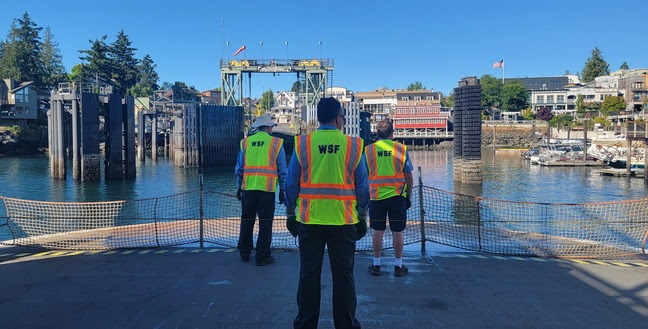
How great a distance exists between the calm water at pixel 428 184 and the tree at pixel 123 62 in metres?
49.2

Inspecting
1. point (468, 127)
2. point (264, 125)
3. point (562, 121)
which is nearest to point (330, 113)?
point (264, 125)

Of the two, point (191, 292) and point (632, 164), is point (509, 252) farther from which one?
point (632, 164)

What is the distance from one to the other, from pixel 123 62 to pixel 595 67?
369ft

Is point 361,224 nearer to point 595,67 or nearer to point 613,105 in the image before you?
point 613,105

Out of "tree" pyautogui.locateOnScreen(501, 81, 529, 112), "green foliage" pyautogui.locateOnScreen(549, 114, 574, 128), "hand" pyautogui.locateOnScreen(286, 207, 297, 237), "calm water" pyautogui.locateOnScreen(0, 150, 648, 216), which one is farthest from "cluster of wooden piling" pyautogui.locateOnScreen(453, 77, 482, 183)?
"tree" pyautogui.locateOnScreen(501, 81, 529, 112)

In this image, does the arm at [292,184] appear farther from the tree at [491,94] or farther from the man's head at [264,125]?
the tree at [491,94]

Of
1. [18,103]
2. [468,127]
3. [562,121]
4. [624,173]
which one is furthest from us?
[562,121]

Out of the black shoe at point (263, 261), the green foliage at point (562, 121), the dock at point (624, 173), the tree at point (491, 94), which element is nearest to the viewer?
the black shoe at point (263, 261)

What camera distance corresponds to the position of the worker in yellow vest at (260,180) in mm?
6387

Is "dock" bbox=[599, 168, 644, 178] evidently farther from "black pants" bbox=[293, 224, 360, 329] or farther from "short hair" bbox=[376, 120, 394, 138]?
"black pants" bbox=[293, 224, 360, 329]

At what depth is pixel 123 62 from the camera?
91.4 m

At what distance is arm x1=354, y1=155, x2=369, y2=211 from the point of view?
13.1 ft

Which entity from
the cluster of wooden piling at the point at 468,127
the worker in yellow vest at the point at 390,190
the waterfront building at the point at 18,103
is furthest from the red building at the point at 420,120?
the worker in yellow vest at the point at 390,190

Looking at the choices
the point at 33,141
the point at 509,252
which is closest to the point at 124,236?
the point at 509,252
